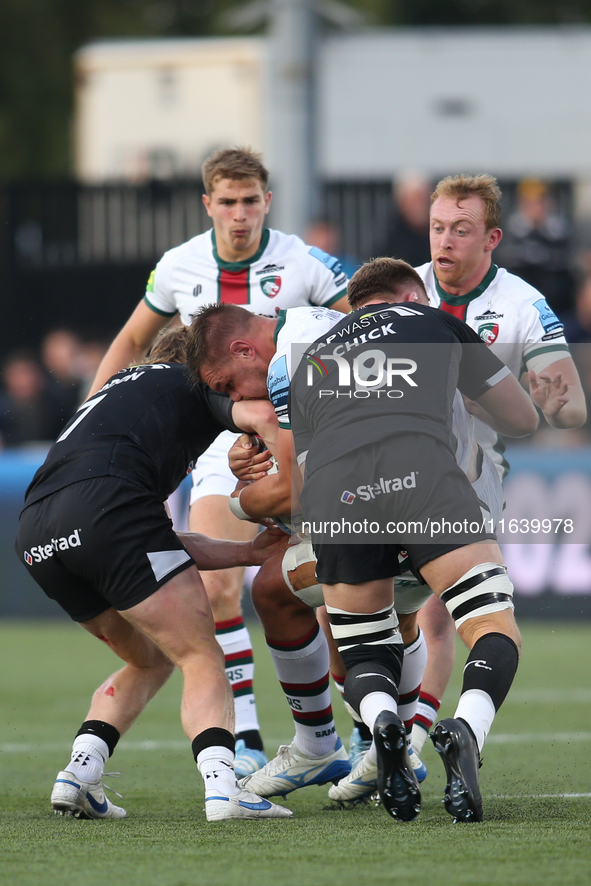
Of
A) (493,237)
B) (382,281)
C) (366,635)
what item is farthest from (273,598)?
(493,237)

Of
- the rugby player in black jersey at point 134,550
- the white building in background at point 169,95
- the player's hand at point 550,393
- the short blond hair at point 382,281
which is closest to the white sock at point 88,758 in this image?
the rugby player in black jersey at point 134,550

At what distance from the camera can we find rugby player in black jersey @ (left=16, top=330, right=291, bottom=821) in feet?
15.4

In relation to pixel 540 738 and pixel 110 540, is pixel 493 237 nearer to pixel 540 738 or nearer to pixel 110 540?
pixel 110 540

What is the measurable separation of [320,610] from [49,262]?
9509 mm

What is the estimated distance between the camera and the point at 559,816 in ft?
14.8

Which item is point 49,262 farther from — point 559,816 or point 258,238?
point 559,816

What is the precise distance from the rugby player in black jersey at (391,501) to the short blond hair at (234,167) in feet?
5.84

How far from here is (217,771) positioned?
15.2 ft

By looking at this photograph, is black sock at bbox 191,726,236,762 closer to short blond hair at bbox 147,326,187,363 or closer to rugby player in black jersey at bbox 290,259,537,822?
rugby player in black jersey at bbox 290,259,537,822

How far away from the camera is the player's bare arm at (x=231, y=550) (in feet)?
17.0

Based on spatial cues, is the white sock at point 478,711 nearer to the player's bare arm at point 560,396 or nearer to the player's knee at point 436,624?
the player's bare arm at point 560,396

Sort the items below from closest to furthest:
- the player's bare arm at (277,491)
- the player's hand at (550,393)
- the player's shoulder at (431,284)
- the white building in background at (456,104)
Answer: the player's bare arm at (277,491)
the player's hand at (550,393)
the player's shoulder at (431,284)
the white building in background at (456,104)

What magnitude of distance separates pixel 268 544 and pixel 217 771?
36.8 inches

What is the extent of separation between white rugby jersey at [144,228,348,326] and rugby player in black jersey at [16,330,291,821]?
1.37m
